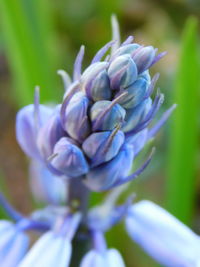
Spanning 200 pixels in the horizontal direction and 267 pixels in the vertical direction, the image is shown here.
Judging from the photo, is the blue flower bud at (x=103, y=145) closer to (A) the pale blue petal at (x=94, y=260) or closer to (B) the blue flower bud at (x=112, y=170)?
(B) the blue flower bud at (x=112, y=170)

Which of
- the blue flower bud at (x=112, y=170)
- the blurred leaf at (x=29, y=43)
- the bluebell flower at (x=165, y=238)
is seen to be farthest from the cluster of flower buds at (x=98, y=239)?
the blurred leaf at (x=29, y=43)

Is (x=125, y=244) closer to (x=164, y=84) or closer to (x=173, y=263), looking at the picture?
(x=164, y=84)

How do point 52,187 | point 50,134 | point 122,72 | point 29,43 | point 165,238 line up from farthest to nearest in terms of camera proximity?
point 29,43 < point 52,187 < point 165,238 < point 50,134 < point 122,72

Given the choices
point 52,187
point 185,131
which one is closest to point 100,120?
point 52,187

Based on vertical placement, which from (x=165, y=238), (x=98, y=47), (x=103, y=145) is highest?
(x=103, y=145)

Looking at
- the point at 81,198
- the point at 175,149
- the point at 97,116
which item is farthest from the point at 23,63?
the point at 97,116

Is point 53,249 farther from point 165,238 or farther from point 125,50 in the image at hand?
point 125,50

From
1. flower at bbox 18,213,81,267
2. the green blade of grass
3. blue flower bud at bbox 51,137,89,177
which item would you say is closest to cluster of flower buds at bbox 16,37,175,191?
blue flower bud at bbox 51,137,89,177

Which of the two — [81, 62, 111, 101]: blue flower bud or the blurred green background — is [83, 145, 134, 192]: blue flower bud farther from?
the blurred green background
